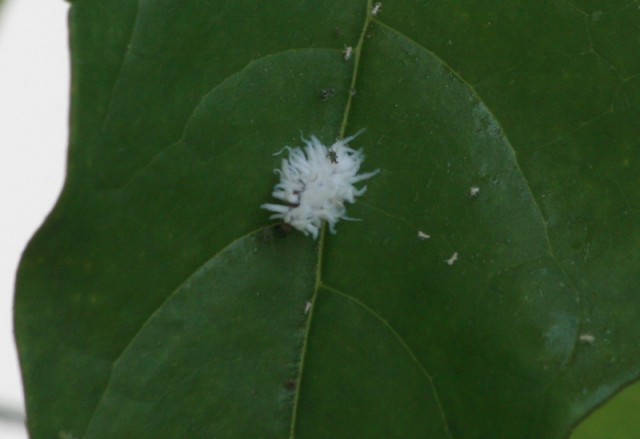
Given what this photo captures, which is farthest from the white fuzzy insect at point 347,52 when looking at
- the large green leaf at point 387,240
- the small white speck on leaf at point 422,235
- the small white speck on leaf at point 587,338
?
the small white speck on leaf at point 587,338

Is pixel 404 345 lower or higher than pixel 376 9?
lower

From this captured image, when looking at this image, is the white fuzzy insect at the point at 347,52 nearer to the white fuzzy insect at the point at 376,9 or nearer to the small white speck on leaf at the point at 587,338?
the white fuzzy insect at the point at 376,9

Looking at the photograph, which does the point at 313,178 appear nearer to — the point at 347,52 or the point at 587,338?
the point at 347,52

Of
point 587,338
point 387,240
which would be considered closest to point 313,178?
point 387,240

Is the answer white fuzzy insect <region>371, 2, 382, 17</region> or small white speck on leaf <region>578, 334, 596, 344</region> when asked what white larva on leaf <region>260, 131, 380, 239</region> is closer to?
white fuzzy insect <region>371, 2, 382, 17</region>

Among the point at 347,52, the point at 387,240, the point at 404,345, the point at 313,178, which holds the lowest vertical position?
the point at 404,345

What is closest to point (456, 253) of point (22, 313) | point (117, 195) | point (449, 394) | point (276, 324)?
point (449, 394)

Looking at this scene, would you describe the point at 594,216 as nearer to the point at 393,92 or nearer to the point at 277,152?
the point at 393,92
